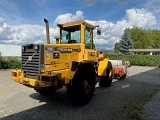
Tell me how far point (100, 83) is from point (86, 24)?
12.8 feet

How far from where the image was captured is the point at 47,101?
7895 mm

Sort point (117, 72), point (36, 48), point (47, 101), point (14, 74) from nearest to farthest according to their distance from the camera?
point (36, 48) < point (14, 74) < point (47, 101) < point (117, 72)

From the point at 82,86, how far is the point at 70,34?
7.44 ft

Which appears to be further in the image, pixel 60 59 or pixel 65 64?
pixel 65 64

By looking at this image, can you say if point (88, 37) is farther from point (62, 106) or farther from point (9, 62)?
point (9, 62)

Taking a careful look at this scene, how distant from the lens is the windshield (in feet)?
26.7

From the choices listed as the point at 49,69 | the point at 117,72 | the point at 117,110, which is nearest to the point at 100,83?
the point at 117,72

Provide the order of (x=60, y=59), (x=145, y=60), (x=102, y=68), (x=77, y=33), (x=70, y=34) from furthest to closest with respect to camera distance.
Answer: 1. (x=145, y=60)
2. (x=102, y=68)
3. (x=70, y=34)
4. (x=77, y=33)
5. (x=60, y=59)

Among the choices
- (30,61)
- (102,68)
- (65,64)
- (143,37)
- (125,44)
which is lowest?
(102,68)

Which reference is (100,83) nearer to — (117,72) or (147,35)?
(117,72)

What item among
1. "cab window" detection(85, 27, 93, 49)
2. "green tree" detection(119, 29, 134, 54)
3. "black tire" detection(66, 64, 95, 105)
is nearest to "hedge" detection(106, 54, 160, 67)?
"cab window" detection(85, 27, 93, 49)

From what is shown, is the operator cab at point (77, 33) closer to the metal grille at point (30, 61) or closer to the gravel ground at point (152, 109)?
the metal grille at point (30, 61)

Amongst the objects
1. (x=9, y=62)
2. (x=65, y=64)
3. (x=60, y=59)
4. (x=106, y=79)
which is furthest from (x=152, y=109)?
(x=9, y=62)

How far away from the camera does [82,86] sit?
7.35m
